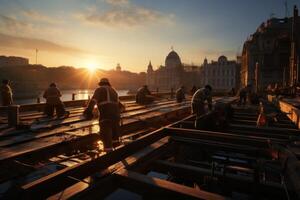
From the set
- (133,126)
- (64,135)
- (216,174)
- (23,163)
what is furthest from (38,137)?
(216,174)

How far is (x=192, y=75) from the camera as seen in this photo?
13288cm

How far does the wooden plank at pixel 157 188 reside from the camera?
2.96 m

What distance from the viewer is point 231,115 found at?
36.6 feet

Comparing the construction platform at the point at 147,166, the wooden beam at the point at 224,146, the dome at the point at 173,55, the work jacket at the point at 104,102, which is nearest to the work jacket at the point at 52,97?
the construction platform at the point at 147,166

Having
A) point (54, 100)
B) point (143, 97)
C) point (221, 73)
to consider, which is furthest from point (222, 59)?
point (54, 100)

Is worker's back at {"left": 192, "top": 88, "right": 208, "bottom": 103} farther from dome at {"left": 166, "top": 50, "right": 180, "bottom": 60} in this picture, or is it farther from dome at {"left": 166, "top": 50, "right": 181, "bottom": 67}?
dome at {"left": 166, "top": 50, "right": 180, "bottom": 60}

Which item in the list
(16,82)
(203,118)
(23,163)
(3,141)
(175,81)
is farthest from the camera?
(175,81)

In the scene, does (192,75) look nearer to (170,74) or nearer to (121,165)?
(170,74)

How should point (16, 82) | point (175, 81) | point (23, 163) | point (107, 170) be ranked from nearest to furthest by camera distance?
point (107, 170)
point (23, 163)
point (16, 82)
point (175, 81)

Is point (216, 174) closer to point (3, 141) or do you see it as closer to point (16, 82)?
point (3, 141)

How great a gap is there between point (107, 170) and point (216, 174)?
2.03 metres

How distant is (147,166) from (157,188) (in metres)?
1.52

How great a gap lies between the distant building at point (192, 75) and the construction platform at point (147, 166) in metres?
99.6

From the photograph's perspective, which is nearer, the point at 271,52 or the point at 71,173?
the point at 71,173
